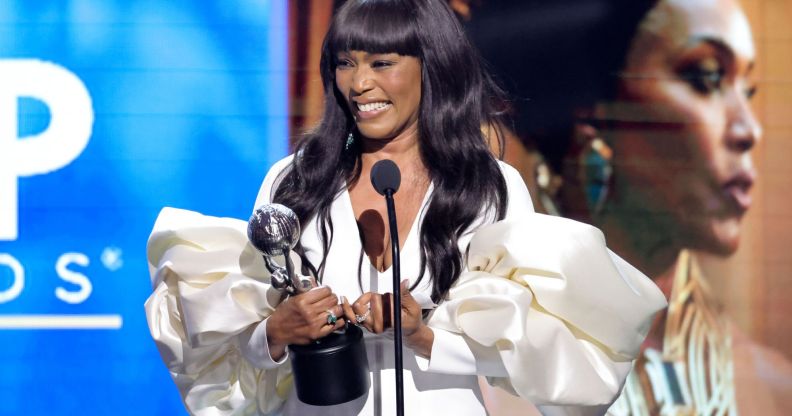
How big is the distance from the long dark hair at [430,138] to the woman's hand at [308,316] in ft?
0.80

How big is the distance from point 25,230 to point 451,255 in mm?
1941

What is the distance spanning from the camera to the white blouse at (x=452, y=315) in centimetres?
173

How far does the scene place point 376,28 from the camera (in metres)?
1.83

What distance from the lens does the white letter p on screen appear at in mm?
3307

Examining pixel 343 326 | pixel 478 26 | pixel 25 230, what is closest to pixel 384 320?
pixel 343 326

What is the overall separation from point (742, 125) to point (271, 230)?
7.09 ft

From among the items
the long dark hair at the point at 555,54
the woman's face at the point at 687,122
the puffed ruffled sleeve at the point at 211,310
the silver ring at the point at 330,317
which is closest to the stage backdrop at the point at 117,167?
the long dark hair at the point at 555,54

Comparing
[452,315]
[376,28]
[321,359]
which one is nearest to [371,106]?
[376,28]

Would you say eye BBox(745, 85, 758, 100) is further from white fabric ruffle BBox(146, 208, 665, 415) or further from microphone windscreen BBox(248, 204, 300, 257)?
microphone windscreen BBox(248, 204, 300, 257)

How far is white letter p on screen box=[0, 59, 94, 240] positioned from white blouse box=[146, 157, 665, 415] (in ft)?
5.02

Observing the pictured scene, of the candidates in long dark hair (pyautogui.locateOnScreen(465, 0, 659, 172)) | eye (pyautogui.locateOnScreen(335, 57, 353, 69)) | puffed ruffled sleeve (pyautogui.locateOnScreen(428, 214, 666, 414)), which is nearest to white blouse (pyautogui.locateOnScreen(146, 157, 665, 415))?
puffed ruffled sleeve (pyautogui.locateOnScreen(428, 214, 666, 414))

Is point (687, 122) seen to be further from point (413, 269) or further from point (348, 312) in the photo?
point (348, 312)

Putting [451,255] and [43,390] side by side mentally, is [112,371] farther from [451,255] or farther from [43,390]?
[451,255]

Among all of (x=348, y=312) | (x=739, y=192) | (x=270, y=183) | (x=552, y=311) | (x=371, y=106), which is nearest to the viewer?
(x=348, y=312)
